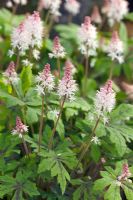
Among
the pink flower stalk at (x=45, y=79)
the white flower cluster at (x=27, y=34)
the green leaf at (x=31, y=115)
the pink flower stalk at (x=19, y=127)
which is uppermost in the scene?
the white flower cluster at (x=27, y=34)

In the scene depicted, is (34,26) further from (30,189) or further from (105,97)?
(30,189)

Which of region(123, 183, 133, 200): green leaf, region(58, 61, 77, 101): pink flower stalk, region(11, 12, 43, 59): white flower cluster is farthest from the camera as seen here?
region(11, 12, 43, 59): white flower cluster

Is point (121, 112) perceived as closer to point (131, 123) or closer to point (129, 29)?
point (131, 123)

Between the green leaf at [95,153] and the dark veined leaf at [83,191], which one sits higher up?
the green leaf at [95,153]

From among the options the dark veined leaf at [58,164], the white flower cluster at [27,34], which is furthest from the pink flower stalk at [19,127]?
the white flower cluster at [27,34]

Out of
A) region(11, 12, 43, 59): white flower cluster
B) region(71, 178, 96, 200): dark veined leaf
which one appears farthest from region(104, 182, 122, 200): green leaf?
region(11, 12, 43, 59): white flower cluster

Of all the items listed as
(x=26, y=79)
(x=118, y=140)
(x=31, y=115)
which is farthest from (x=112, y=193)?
(x=26, y=79)

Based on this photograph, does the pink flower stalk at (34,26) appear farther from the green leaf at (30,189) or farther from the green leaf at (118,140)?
the green leaf at (30,189)

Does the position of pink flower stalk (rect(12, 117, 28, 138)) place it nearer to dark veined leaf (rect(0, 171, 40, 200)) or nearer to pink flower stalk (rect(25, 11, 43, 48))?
dark veined leaf (rect(0, 171, 40, 200))
